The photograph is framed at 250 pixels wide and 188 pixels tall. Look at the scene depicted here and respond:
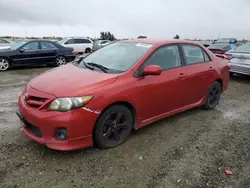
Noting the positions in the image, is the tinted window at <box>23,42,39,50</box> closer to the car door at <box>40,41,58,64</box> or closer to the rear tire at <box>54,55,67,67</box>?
the car door at <box>40,41,58,64</box>

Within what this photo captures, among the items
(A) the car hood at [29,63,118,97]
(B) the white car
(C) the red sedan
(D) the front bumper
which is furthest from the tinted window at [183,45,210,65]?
(B) the white car

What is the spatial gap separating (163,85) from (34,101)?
1978mm

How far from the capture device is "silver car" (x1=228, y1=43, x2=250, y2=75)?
26.7 feet

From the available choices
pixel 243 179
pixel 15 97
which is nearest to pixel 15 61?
pixel 15 97

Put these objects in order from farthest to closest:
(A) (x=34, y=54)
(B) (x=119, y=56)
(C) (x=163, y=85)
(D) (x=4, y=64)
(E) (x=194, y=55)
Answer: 1. (A) (x=34, y=54)
2. (D) (x=4, y=64)
3. (E) (x=194, y=55)
4. (B) (x=119, y=56)
5. (C) (x=163, y=85)

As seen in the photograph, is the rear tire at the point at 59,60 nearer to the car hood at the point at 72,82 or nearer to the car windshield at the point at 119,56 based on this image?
the car windshield at the point at 119,56

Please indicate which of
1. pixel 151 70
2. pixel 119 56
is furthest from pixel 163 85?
pixel 119 56

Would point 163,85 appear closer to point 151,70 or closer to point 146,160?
point 151,70

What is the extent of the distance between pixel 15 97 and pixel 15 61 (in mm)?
5373

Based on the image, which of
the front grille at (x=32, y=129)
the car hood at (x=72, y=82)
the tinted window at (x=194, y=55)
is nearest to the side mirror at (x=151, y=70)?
the car hood at (x=72, y=82)

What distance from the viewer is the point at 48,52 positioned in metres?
11.6

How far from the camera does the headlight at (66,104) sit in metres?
2.99

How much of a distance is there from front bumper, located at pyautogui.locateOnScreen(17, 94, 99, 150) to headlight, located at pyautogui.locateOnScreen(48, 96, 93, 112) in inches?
2.0

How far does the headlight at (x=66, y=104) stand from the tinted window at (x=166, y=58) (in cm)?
129
